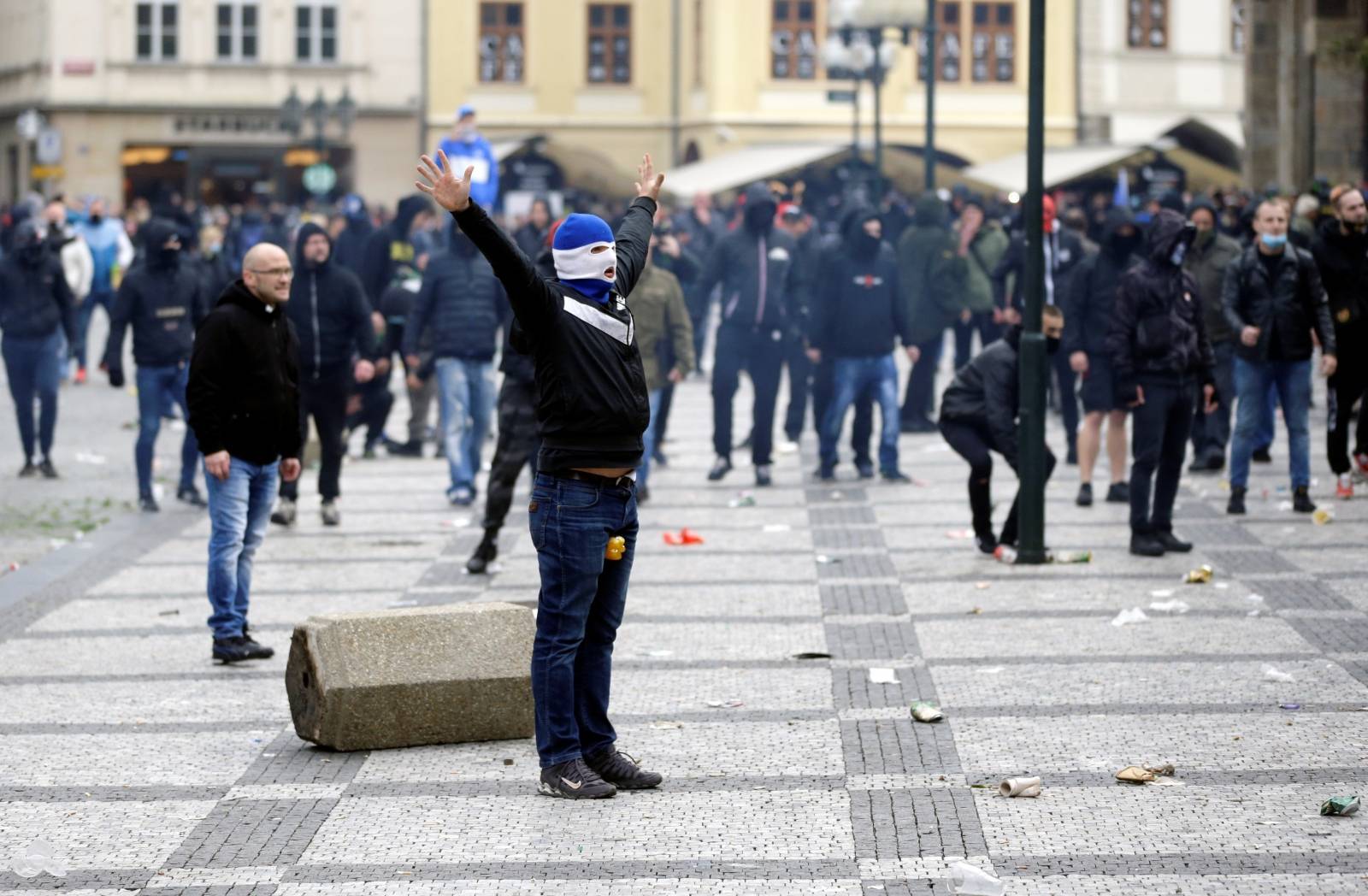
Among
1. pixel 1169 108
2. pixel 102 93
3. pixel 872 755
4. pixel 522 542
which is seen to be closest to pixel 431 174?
pixel 872 755

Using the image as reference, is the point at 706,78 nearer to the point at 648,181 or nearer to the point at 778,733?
the point at 648,181

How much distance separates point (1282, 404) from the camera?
13.8m

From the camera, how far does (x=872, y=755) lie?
7.73 metres

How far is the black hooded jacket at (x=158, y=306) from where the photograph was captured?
48.3 feet

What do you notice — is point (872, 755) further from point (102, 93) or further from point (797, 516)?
point (102, 93)

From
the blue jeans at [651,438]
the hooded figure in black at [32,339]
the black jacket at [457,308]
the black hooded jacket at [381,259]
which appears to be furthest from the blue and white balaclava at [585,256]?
the black hooded jacket at [381,259]

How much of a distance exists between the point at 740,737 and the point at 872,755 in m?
0.54

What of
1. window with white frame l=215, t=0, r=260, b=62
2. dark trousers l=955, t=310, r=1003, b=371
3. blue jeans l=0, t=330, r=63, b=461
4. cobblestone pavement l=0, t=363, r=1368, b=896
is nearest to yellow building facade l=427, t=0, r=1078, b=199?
window with white frame l=215, t=0, r=260, b=62

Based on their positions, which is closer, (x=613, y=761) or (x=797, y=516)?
(x=613, y=761)

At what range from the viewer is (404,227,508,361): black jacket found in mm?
14875

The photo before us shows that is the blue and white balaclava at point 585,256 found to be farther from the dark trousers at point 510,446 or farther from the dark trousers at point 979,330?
the dark trousers at point 979,330

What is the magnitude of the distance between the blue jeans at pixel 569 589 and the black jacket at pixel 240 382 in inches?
111

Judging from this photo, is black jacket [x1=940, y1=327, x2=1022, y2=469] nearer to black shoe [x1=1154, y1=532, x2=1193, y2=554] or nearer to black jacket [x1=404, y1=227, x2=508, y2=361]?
black shoe [x1=1154, y1=532, x2=1193, y2=554]

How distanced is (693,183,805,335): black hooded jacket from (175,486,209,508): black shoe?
3.89 meters
